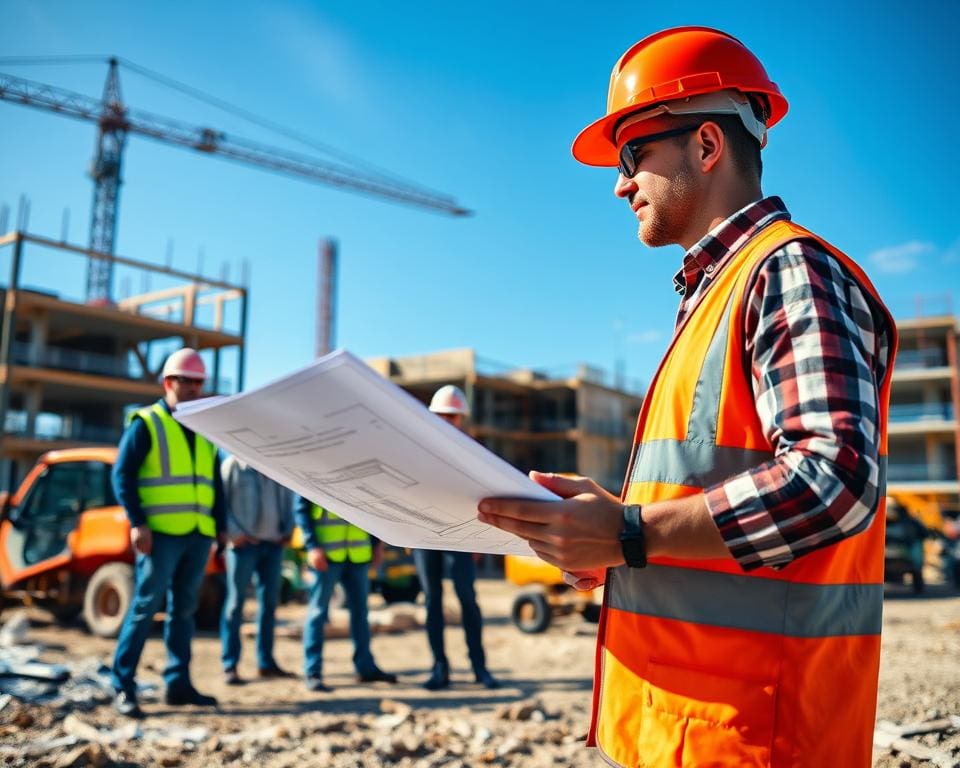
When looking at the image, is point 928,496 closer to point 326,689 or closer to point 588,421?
point 588,421

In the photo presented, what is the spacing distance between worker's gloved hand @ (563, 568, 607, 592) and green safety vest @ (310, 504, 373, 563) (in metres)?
4.96

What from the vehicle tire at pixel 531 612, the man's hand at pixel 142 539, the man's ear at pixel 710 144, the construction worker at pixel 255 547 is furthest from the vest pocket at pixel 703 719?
the vehicle tire at pixel 531 612

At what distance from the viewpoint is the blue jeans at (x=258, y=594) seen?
21.0 ft

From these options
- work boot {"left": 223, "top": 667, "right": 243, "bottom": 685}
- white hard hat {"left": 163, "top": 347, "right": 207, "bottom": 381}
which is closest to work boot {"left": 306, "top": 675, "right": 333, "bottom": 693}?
Answer: work boot {"left": 223, "top": 667, "right": 243, "bottom": 685}

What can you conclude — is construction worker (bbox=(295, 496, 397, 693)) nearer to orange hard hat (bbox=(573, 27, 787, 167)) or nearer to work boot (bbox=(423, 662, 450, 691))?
work boot (bbox=(423, 662, 450, 691))

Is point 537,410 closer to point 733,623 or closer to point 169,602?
point 169,602

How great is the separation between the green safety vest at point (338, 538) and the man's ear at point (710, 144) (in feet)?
17.6

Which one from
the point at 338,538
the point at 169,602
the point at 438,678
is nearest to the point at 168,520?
the point at 169,602

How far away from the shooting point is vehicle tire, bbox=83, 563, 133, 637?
8164 mm

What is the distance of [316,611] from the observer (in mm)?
6328

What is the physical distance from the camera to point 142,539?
16.4 ft

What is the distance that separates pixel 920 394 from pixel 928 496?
7.56 metres

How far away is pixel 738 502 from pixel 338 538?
18.7ft

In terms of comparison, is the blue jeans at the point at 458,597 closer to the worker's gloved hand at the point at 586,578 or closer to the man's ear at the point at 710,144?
the worker's gloved hand at the point at 586,578
